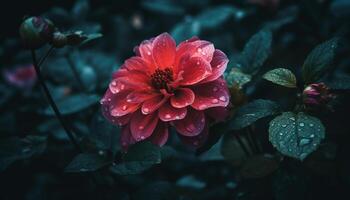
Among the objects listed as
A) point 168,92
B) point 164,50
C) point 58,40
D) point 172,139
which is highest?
point 58,40

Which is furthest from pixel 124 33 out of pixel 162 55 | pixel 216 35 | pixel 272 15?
pixel 162 55

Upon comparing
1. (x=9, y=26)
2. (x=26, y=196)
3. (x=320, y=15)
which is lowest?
(x=26, y=196)

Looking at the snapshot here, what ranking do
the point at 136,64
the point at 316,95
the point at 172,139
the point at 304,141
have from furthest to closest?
the point at 172,139 → the point at 136,64 → the point at 316,95 → the point at 304,141

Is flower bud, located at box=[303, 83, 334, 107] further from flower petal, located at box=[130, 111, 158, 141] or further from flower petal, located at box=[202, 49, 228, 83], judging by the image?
flower petal, located at box=[130, 111, 158, 141]

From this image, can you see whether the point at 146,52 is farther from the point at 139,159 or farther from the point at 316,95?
the point at 316,95

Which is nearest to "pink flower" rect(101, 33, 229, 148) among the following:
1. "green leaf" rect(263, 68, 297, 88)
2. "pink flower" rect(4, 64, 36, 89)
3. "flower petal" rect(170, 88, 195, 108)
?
"flower petal" rect(170, 88, 195, 108)

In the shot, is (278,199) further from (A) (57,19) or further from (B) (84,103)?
(A) (57,19)

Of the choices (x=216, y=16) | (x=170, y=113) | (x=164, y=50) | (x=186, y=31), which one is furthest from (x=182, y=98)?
(x=216, y=16)
